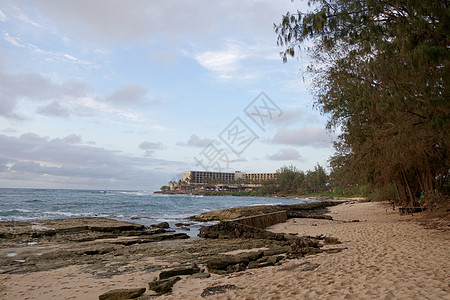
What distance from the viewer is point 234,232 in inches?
594

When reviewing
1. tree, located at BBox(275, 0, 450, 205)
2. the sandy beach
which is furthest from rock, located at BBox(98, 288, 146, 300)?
tree, located at BBox(275, 0, 450, 205)

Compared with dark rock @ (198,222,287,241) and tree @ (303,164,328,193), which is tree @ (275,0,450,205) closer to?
dark rock @ (198,222,287,241)

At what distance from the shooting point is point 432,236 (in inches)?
460

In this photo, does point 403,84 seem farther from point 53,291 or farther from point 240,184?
point 240,184

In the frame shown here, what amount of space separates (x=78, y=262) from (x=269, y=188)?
13995 centimetres

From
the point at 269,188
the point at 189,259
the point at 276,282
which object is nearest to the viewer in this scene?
the point at 276,282

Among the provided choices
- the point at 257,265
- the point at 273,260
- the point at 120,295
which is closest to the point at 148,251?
the point at 257,265

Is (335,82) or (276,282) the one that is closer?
(276,282)

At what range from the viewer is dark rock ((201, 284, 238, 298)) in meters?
6.35

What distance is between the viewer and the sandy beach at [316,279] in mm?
5602

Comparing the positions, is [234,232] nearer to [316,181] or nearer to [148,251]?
[148,251]

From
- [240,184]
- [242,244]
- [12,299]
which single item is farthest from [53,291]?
[240,184]

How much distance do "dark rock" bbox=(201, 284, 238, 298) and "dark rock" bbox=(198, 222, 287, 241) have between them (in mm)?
7249

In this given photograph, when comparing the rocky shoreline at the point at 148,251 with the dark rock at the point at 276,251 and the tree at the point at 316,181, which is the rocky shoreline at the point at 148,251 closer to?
the dark rock at the point at 276,251
